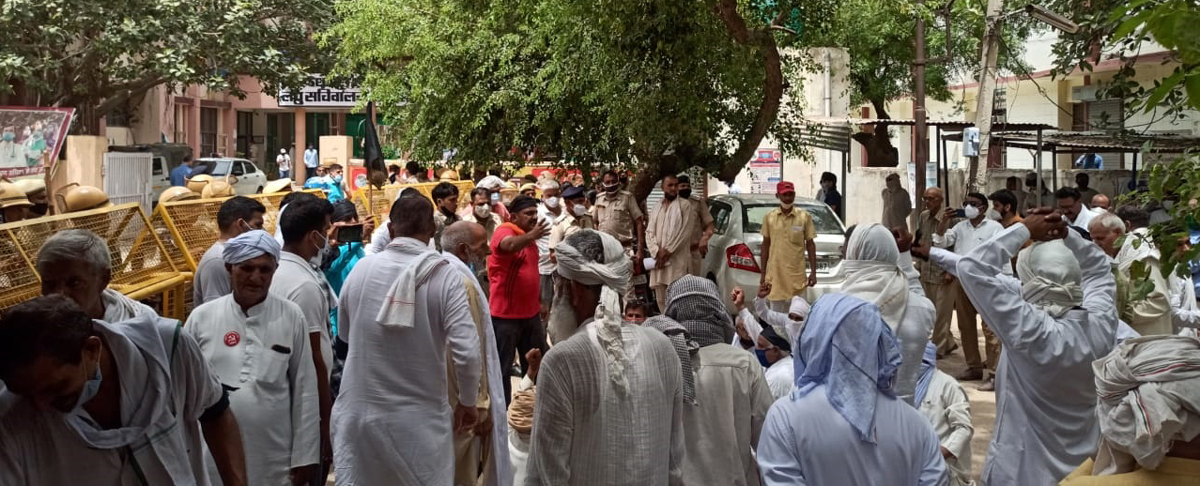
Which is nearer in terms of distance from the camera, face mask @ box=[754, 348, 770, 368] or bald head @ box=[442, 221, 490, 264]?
face mask @ box=[754, 348, 770, 368]

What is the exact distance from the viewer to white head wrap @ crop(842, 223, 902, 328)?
567cm

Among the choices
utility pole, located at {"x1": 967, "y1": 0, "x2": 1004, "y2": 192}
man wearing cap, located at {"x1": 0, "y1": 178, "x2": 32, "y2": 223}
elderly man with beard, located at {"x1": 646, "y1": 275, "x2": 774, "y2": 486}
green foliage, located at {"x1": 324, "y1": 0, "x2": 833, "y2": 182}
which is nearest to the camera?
elderly man with beard, located at {"x1": 646, "y1": 275, "x2": 774, "y2": 486}

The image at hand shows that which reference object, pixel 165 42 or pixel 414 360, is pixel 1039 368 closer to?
pixel 414 360

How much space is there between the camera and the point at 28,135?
15.0 metres

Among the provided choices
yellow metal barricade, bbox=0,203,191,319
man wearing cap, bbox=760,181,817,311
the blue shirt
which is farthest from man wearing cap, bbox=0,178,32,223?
the blue shirt

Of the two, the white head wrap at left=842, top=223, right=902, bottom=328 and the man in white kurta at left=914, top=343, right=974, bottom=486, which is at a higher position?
the white head wrap at left=842, top=223, right=902, bottom=328

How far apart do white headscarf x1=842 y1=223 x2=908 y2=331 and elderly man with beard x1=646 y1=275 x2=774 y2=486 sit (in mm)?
1258

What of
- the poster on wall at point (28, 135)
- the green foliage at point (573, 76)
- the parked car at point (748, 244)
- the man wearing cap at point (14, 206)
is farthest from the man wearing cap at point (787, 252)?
the poster on wall at point (28, 135)

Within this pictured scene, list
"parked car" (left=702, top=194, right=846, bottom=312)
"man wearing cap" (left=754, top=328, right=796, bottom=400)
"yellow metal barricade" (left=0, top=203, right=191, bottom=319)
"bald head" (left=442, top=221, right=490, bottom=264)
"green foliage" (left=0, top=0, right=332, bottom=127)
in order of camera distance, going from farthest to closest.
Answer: "green foliage" (left=0, top=0, right=332, bottom=127) → "parked car" (left=702, top=194, right=846, bottom=312) → "bald head" (left=442, top=221, right=490, bottom=264) → "yellow metal barricade" (left=0, top=203, right=191, bottom=319) → "man wearing cap" (left=754, top=328, right=796, bottom=400)

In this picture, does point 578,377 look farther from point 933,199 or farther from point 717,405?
point 933,199

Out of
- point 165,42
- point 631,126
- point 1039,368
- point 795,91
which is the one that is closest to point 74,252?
point 1039,368

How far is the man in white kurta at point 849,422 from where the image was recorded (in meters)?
3.78

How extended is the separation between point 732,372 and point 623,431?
1.89 feet

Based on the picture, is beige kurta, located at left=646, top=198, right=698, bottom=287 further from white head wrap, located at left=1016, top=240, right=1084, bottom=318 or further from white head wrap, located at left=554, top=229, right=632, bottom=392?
white head wrap, located at left=554, top=229, right=632, bottom=392
